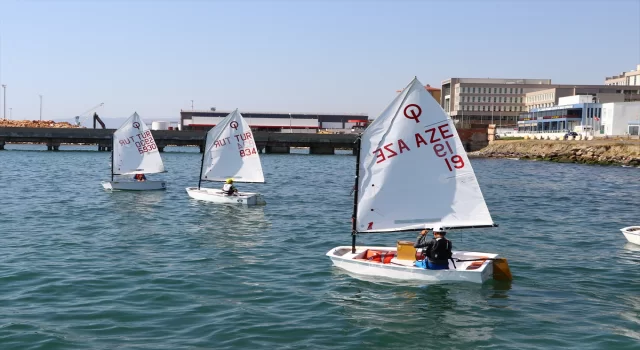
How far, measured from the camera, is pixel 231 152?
47344 mm

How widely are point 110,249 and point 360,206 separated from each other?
38.3 ft

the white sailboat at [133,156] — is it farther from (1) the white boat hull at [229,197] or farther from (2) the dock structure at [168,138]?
(2) the dock structure at [168,138]

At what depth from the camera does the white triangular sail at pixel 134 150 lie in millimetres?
53281

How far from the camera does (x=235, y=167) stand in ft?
156

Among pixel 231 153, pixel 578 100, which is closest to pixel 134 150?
pixel 231 153

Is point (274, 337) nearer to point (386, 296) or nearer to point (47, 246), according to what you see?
point (386, 296)

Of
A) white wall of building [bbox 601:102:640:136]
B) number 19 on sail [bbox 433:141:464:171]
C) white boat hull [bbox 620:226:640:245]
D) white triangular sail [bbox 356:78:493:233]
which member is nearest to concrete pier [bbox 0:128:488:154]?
white wall of building [bbox 601:102:640:136]

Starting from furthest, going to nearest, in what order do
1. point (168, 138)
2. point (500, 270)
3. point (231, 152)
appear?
point (168, 138), point (231, 152), point (500, 270)

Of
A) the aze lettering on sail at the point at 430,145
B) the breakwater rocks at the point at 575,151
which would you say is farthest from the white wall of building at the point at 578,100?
the aze lettering on sail at the point at 430,145

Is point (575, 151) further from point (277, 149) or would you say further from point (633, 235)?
point (633, 235)

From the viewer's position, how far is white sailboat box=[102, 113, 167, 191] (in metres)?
53.2

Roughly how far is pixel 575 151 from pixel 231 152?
3282 inches

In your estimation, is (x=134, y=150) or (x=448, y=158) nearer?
(x=448, y=158)

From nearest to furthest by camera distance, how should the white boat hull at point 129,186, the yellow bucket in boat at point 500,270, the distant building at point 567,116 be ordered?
the yellow bucket in boat at point 500,270 < the white boat hull at point 129,186 < the distant building at point 567,116
